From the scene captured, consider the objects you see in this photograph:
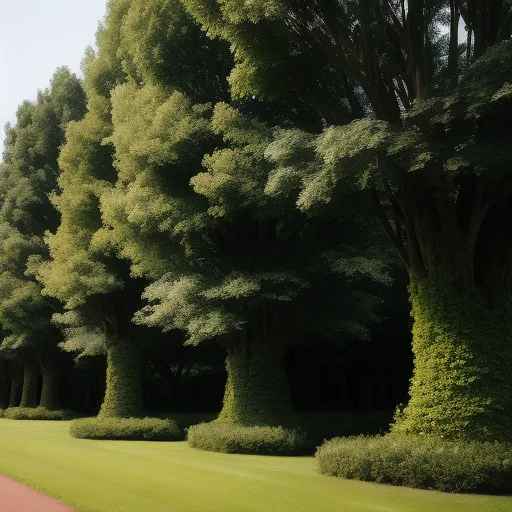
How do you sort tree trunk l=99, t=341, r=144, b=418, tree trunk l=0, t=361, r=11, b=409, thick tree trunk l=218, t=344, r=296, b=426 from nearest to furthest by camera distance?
thick tree trunk l=218, t=344, r=296, b=426, tree trunk l=99, t=341, r=144, b=418, tree trunk l=0, t=361, r=11, b=409

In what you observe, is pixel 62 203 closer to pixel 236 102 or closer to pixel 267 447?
pixel 236 102

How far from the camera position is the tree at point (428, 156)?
38.9 ft

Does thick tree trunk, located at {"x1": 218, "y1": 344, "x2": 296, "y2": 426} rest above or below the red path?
above

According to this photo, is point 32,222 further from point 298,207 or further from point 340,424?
point 298,207

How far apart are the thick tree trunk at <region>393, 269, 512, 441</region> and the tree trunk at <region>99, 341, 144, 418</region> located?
15.7m

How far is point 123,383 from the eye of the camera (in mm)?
26859

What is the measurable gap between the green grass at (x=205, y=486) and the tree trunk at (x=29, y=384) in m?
25.3

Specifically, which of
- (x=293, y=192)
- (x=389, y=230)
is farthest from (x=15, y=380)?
(x=389, y=230)

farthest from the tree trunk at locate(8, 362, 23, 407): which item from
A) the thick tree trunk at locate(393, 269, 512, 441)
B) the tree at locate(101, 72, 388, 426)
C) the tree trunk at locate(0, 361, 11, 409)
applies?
the thick tree trunk at locate(393, 269, 512, 441)

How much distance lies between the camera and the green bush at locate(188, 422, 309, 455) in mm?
17562

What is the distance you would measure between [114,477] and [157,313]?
775 centimetres

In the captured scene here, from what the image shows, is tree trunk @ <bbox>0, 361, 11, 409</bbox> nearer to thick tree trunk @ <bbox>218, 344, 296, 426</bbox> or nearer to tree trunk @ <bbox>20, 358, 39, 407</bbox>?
tree trunk @ <bbox>20, 358, 39, 407</bbox>

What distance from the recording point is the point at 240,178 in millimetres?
17047

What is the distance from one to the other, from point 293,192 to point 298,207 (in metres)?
0.72
